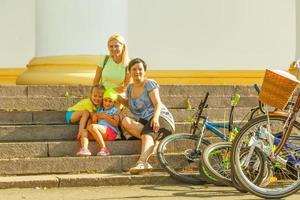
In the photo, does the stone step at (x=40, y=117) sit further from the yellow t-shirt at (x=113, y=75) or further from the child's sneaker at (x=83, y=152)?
the child's sneaker at (x=83, y=152)

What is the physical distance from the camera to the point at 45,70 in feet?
38.0

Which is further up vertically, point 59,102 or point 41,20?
point 41,20

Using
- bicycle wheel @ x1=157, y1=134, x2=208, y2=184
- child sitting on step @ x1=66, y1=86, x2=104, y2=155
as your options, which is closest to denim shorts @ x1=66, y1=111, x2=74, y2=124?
child sitting on step @ x1=66, y1=86, x2=104, y2=155

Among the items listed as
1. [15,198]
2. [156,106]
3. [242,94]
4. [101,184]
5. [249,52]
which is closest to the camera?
[15,198]

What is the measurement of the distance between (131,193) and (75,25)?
14.5ft

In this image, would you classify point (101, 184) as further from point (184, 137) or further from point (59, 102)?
point (59, 102)

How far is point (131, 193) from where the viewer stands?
7.50m

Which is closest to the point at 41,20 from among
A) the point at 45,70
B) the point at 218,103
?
the point at 45,70

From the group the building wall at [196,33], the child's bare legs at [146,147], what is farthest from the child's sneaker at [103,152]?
the building wall at [196,33]

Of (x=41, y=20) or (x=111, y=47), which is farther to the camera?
(x=41, y=20)

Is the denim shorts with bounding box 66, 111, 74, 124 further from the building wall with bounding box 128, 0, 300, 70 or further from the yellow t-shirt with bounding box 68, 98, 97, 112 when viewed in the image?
the building wall with bounding box 128, 0, 300, 70

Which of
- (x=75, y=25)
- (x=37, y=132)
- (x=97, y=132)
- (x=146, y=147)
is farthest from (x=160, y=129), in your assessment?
(x=75, y=25)

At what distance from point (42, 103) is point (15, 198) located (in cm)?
283

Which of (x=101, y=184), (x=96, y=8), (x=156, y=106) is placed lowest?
(x=101, y=184)
